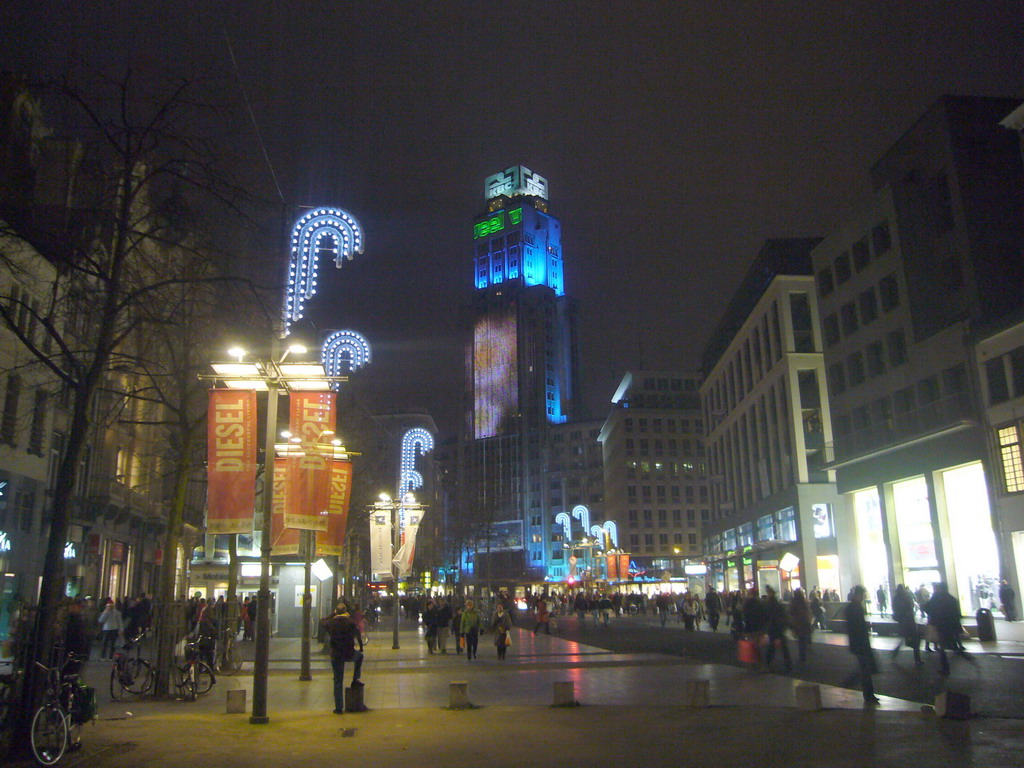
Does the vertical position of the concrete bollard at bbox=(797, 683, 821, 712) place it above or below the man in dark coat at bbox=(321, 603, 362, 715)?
below

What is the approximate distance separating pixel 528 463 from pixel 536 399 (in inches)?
535

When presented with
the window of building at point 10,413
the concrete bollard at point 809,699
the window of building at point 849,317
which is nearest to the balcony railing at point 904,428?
the window of building at point 849,317

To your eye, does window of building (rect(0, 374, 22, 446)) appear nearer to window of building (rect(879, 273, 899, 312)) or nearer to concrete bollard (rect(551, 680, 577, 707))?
concrete bollard (rect(551, 680, 577, 707))

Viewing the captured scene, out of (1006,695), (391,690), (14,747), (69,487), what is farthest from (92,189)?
(1006,695)

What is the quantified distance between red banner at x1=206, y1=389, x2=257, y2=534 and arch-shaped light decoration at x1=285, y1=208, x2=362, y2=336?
5307 millimetres

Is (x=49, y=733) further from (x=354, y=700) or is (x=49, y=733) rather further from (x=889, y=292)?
(x=889, y=292)

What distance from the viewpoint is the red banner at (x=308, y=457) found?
53.6 ft

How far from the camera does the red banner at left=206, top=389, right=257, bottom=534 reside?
1519 centimetres

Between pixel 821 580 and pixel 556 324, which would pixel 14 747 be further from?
pixel 556 324

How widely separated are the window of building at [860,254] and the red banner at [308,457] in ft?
114

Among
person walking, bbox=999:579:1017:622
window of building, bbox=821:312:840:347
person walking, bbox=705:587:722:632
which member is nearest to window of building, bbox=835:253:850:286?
window of building, bbox=821:312:840:347

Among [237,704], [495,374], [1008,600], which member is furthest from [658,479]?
[237,704]

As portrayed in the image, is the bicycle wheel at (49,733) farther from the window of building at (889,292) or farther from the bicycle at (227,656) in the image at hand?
the window of building at (889,292)

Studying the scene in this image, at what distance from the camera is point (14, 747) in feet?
33.8
